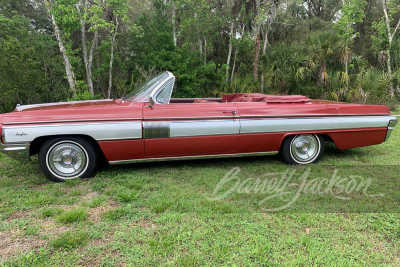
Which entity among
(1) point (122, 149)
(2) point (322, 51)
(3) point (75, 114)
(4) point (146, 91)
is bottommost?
(1) point (122, 149)

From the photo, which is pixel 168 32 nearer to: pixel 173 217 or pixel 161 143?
pixel 161 143

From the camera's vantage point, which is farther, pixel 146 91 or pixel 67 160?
pixel 146 91

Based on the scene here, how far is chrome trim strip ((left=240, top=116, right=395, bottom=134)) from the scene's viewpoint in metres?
4.01

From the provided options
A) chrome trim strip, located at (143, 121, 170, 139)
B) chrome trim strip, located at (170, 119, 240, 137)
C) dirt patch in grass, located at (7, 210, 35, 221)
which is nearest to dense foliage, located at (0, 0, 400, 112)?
chrome trim strip, located at (143, 121, 170, 139)

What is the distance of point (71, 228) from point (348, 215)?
106 inches

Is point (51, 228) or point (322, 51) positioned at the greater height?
point (322, 51)

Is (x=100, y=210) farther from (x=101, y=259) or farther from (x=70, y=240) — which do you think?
(x=101, y=259)

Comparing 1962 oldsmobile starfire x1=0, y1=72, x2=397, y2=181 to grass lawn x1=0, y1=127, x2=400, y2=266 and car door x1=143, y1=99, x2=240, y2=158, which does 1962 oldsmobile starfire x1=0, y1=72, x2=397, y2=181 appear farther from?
grass lawn x1=0, y1=127, x2=400, y2=266

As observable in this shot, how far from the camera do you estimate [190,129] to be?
3789 millimetres

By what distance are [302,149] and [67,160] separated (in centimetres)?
354

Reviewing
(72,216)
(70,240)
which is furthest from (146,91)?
(70,240)

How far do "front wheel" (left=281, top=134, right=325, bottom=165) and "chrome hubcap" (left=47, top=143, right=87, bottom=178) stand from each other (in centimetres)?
303

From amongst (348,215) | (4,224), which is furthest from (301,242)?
(4,224)

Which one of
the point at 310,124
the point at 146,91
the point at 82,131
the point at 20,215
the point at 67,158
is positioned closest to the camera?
the point at 20,215
